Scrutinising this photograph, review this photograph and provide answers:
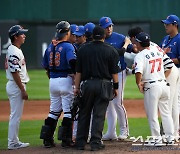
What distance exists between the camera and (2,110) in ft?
45.8

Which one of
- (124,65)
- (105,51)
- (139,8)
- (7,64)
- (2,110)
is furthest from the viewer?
(139,8)

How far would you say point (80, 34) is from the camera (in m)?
8.64

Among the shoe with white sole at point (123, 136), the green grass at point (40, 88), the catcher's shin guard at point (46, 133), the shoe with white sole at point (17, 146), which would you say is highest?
the catcher's shin guard at point (46, 133)

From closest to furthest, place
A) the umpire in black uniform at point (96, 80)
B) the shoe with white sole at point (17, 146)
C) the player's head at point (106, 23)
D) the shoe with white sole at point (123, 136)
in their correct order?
the umpire in black uniform at point (96, 80), the shoe with white sole at point (17, 146), the player's head at point (106, 23), the shoe with white sole at point (123, 136)

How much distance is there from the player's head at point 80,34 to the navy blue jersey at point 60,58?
0.48 meters

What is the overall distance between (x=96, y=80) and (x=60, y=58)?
26.1 inches

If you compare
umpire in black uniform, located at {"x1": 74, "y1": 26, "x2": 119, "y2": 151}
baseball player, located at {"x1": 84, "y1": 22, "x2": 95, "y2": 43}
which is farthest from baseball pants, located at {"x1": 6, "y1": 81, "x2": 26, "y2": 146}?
baseball player, located at {"x1": 84, "y1": 22, "x2": 95, "y2": 43}

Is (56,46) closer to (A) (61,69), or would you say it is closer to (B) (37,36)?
(A) (61,69)

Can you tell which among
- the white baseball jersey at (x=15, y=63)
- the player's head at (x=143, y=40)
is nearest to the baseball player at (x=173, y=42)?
the player's head at (x=143, y=40)

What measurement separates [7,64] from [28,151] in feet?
4.38

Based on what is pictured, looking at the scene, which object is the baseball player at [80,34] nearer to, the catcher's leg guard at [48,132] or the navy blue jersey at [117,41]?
the navy blue jersey at [117,41]

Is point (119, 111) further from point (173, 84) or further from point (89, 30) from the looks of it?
point (89, 30)

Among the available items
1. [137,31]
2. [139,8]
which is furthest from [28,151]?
[139,8]

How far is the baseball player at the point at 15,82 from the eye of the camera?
27.3ft
